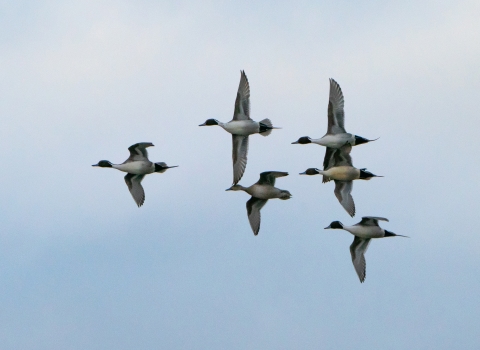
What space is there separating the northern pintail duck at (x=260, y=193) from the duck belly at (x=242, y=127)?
3.89 feet

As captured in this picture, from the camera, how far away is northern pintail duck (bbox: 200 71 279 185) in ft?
104

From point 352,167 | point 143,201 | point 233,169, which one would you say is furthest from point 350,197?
point 143,201

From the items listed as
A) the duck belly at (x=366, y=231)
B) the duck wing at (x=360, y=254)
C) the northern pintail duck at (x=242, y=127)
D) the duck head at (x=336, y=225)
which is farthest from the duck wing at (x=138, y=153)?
the duck wing at (x=360, y=254)

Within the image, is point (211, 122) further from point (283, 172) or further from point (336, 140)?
point (336, 140)

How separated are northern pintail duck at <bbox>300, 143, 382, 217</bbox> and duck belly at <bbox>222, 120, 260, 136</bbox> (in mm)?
2084

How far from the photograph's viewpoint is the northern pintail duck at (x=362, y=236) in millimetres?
31781

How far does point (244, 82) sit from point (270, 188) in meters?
2.76

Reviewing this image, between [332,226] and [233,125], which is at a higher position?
[233,125]

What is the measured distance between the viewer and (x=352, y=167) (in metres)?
31.9

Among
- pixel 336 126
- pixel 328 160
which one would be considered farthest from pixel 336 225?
pixel 336 126

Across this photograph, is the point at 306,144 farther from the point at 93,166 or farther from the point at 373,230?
the point at 93,166

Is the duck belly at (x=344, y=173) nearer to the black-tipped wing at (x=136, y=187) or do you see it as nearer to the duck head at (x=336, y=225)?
the duck head at (x=336, y=225)

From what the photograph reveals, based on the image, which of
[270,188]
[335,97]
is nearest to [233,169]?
[270,188]

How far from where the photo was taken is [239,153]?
105ft
